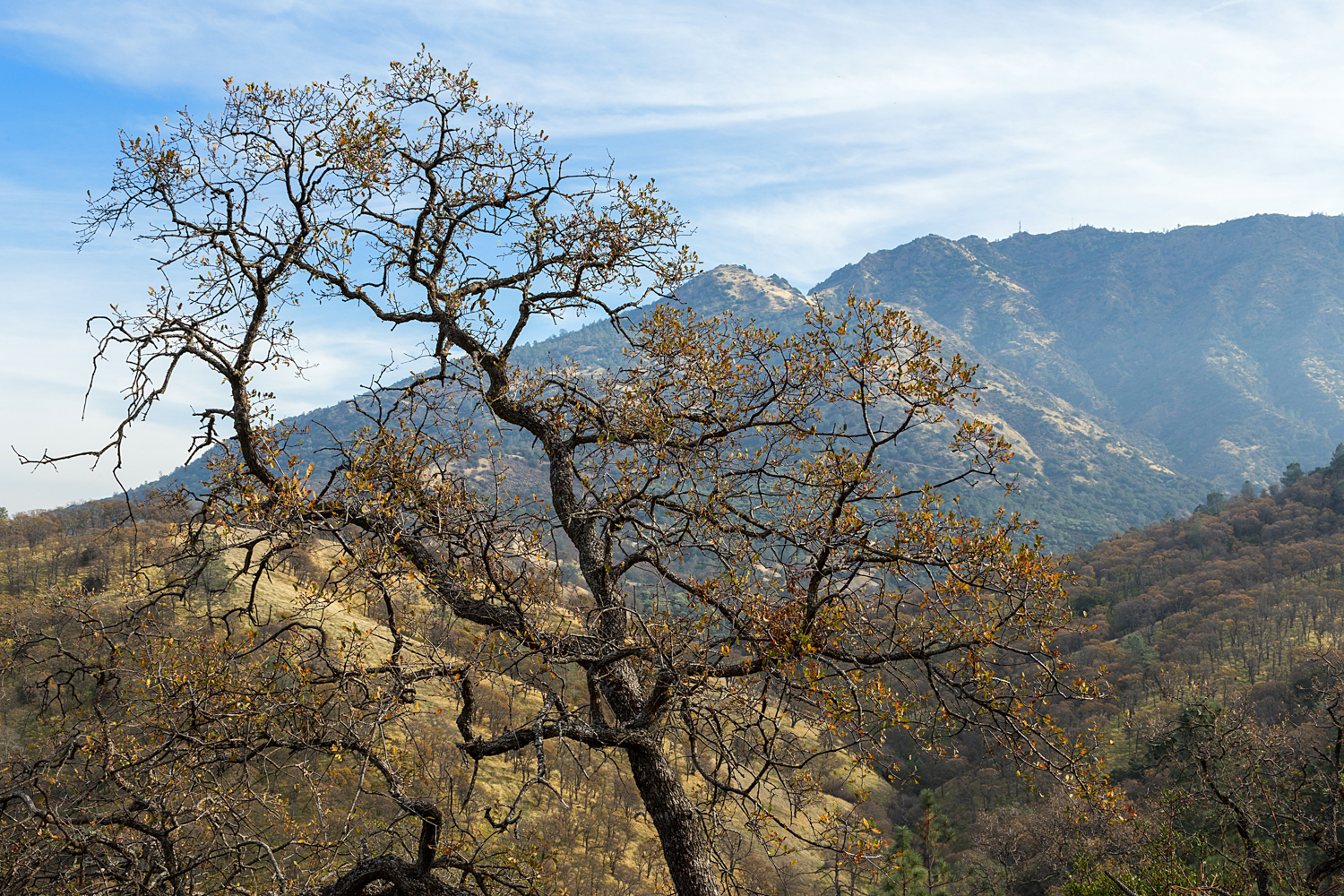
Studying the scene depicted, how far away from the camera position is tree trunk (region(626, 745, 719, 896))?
6.24m

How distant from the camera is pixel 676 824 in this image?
248 inches

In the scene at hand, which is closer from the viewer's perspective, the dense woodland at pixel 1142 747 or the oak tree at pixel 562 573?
the oak tree at pixel 562 573

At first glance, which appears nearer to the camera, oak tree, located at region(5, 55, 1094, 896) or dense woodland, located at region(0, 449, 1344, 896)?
oak tree, located at region(5, 55, 1094, 896)

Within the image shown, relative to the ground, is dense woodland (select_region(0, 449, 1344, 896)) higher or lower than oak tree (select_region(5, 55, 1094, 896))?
lower

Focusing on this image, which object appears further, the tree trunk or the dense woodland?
the dense woodland

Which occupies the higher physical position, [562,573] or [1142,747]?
[562,573]

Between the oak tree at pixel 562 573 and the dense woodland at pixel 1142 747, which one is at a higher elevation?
the oak tree at pixel 562 573

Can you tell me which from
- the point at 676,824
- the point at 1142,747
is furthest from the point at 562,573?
the point at 1142,747

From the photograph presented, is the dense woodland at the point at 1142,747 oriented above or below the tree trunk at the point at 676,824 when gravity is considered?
below

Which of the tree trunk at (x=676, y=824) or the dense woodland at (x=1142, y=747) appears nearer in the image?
the tree trunk at (x=676, y=824)

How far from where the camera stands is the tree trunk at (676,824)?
624 centimetres

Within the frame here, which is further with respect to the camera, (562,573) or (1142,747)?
(1142,747)

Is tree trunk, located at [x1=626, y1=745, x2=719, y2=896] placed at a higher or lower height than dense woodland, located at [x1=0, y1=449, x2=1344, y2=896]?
higher

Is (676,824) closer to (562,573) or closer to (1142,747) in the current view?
(562,573)
